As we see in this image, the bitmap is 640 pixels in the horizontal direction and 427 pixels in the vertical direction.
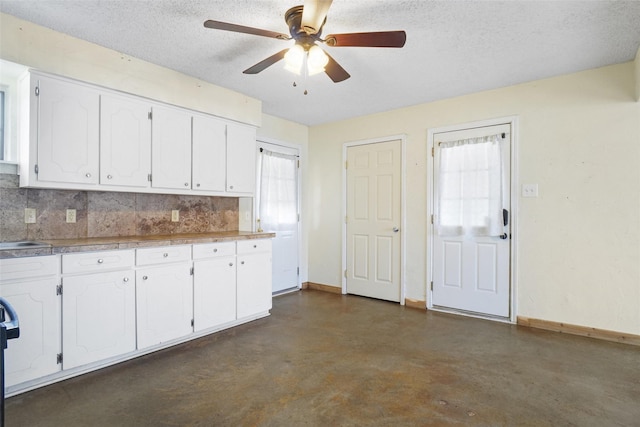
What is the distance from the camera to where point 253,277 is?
11.5 feet

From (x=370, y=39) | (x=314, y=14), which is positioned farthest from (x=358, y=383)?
(x=314, y=14)

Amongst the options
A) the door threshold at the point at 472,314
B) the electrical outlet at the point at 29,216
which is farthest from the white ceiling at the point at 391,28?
the door threshold at the point at 472,314

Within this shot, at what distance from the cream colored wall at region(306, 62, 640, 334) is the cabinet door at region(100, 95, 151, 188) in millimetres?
3234

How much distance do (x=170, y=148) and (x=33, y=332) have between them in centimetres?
173

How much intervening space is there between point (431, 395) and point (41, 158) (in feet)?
10.3

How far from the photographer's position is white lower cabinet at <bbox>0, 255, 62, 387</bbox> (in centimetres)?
206

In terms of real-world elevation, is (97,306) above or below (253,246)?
below

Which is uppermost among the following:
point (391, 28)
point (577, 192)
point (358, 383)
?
point (391, 28)

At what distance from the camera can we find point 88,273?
2.36m

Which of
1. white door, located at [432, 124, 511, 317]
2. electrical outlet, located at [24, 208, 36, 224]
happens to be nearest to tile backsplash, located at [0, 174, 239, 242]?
electrical outlet, located at [24, 208, 36, 224]

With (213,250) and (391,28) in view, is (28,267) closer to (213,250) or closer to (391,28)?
(213,250)

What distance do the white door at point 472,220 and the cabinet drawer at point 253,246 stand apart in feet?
6.57

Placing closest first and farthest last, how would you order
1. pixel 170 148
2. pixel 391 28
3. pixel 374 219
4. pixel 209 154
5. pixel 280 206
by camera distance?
pixel 391 28
pixel 170 148
pixel 209 154
pixel 374 219
pixel 280 206

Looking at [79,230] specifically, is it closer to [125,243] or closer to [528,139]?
[125,243]
